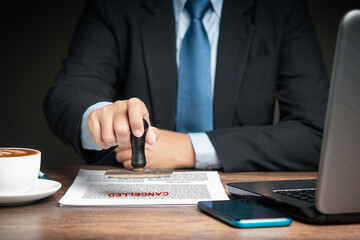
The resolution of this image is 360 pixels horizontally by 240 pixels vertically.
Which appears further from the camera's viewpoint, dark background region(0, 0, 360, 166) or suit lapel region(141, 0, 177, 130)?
dark background region(0, 0, 360, 166)

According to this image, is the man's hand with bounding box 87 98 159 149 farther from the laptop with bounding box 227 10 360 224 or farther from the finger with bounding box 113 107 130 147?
the laptop with bounding box 227 10 360 224

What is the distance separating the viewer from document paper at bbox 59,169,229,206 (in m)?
0.63

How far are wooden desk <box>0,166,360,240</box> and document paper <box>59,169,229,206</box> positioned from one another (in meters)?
0.02

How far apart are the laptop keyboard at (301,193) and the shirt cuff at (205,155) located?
1.57 feet

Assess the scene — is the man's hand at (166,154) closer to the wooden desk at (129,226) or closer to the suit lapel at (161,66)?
the suit lapel at (161,66)

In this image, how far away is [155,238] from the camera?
1.56 feet

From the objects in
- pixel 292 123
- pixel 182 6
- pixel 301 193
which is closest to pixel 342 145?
pixel 301 193

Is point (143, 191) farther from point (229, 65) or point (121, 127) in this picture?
point (229, 65)

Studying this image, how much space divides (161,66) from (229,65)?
265mm

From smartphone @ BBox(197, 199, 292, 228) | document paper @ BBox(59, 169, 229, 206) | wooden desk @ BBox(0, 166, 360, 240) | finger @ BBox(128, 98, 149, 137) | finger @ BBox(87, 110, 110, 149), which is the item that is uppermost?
finger @ BBox(128, 98, 149, 137)

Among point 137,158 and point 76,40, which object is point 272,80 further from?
point 137,158

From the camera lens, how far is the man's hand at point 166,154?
1096 millimetres

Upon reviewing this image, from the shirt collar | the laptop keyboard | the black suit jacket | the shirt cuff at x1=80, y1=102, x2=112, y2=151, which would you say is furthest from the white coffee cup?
the shirt collar

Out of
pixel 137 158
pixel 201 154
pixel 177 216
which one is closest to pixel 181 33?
pixel 201 154
